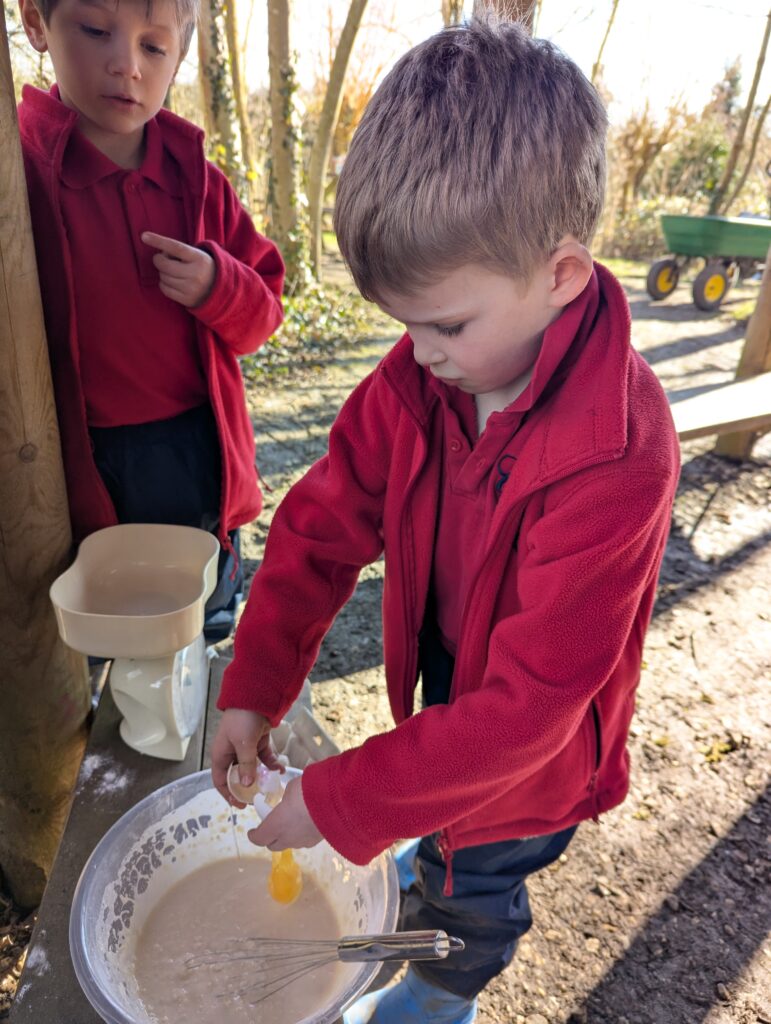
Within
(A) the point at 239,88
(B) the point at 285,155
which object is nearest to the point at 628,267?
(B) the point at 285,155

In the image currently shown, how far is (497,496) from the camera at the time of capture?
96cm

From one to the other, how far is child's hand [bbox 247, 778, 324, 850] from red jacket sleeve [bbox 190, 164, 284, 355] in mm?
881

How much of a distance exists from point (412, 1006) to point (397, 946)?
22.1 inches

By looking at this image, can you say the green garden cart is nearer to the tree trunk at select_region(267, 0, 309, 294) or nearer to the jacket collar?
the tree trunk at select_region(267, 0, 309, 294)

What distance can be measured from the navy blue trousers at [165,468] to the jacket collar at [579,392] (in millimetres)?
822

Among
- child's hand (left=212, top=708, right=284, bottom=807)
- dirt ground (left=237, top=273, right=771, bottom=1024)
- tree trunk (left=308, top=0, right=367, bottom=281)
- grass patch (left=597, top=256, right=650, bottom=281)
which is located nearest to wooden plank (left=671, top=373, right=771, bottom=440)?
dirt ground (left=237, top=273, right=771, bottom=1024)

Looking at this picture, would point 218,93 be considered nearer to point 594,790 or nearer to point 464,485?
point 464,485

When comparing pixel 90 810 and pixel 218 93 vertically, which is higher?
pixel 218 93

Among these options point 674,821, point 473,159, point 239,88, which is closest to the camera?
point 473,159

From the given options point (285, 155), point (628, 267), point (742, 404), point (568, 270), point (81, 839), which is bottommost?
point (628, 267)

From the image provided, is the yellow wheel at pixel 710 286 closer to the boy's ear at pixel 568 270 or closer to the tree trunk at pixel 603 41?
the tree trunk at pixel 603 41

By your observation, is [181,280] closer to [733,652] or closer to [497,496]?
[497,496]

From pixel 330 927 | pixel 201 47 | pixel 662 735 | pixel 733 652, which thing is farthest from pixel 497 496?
pixel 201 47

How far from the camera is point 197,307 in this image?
1399 mm
